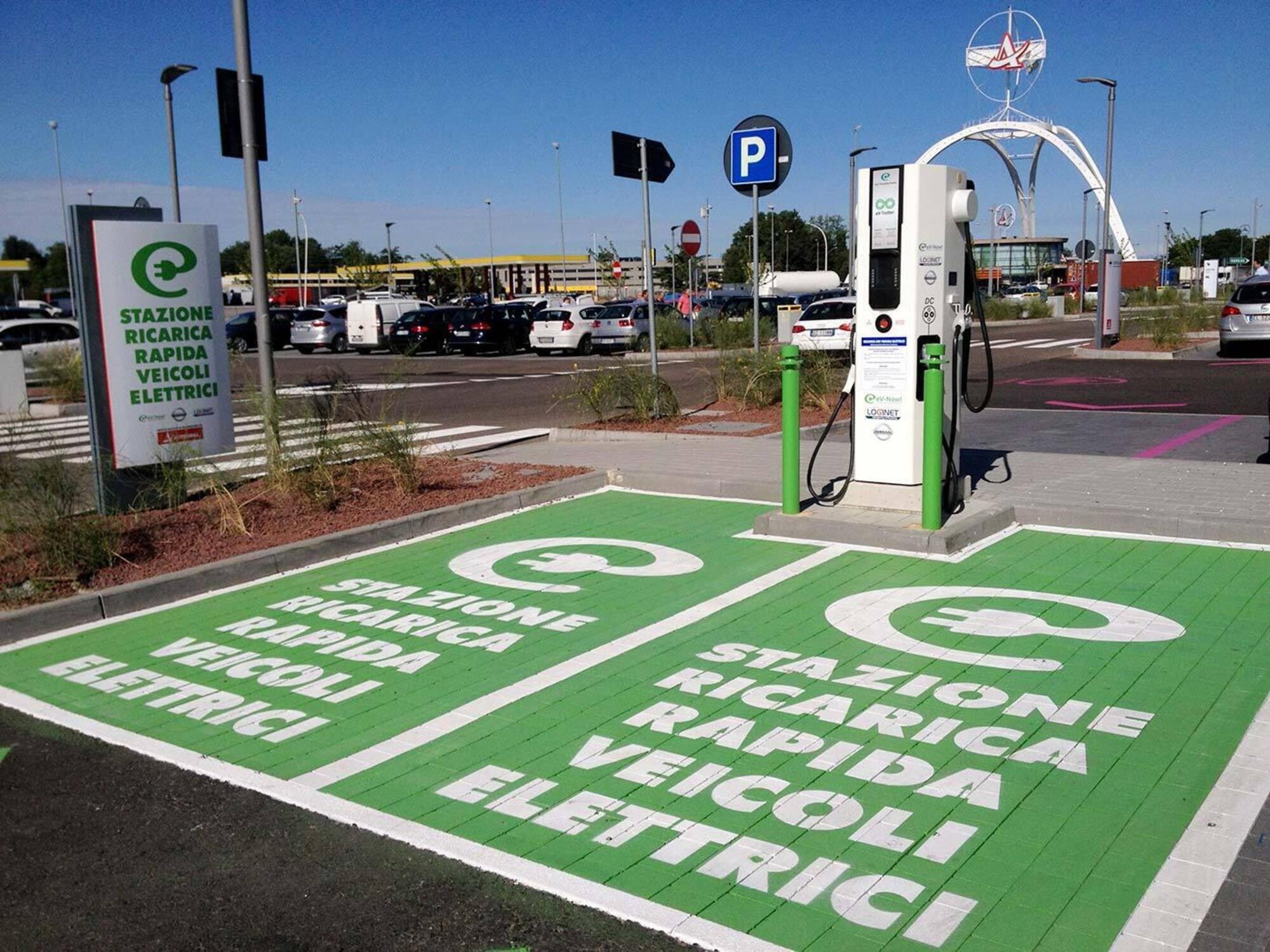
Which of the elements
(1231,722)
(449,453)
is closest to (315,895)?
(1231,722)

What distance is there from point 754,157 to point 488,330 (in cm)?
2466

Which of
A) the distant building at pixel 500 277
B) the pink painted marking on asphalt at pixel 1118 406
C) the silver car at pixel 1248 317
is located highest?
the distant building at pixel 500 277

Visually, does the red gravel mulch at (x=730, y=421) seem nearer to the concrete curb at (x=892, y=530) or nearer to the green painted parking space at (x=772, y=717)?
the concrete curb at (x=892, y=530)

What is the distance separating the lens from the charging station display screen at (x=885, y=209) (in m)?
8.16

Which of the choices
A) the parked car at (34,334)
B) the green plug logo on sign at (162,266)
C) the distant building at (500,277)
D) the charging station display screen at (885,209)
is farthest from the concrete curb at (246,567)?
the distant building at (500,277)

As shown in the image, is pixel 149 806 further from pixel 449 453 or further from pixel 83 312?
pixel 449 453

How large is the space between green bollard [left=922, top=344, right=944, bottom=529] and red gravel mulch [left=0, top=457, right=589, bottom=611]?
3824mm

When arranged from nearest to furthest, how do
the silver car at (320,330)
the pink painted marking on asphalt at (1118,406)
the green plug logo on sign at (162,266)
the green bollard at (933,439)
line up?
1. the green bollard at (933,439)
2. the green plug logo on sign at (162,266)
3. the pink painted marking on asphalt at (1118,406)
4. the silver car at (320,330)

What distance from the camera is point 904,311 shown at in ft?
27.3

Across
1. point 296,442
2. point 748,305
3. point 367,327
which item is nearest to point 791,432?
point 296,442

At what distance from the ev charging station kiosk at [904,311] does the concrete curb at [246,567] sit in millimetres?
3131

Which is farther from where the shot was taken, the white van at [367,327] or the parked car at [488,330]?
the white van at [367,327]

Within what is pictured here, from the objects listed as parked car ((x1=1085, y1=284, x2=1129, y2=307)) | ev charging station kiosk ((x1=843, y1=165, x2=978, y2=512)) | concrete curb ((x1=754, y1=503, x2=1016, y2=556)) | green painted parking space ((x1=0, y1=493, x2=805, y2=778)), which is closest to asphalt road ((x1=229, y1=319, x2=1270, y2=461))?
green painted parking space ((x1=0, y1=493, x2=805, y2=778))

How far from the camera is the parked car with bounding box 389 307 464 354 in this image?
37.6m
